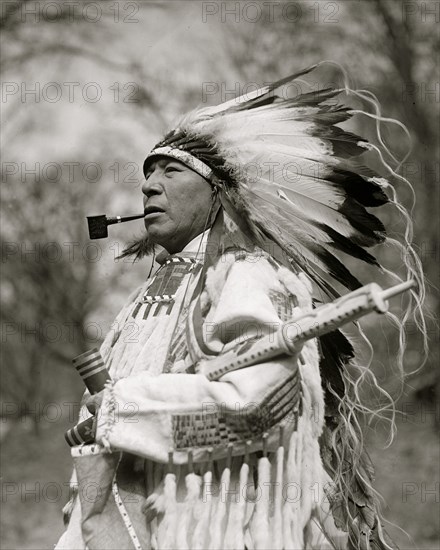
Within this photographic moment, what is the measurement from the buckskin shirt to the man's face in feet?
1.24

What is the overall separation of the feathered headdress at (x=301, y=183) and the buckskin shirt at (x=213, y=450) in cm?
30

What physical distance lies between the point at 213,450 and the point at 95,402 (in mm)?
378

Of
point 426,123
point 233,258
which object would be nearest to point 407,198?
point 426,123

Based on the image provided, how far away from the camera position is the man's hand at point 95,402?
2424 millimetres

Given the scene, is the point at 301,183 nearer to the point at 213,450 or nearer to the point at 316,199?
the point at 316,199

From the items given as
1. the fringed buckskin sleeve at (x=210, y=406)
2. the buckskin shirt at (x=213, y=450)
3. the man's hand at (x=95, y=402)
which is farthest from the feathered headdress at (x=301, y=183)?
the man's hand at (x=95, y=402)

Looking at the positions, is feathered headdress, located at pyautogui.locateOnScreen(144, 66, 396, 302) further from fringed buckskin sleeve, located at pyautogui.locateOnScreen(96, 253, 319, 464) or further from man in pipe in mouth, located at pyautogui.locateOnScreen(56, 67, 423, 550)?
fringed buckskin sleeve, located at pyautogui.locateOnScreen(96, 253, 319, 464)

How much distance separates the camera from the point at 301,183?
284cm

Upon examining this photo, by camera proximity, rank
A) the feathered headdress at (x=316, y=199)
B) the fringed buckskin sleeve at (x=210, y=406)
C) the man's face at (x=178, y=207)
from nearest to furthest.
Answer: the fringed buckskin sleeve at (x=210, y=406), the feathered headdress at (x=316, y=199), the man's face at (x=178, y=207)

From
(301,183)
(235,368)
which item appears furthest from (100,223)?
(235,368)

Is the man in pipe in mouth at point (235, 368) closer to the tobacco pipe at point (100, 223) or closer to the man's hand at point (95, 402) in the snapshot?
the man's hand at point (95, 402)

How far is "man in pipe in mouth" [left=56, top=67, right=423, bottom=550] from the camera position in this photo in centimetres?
234

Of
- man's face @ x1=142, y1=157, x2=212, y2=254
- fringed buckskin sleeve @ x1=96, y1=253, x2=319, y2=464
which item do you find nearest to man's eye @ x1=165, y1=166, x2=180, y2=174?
man's face @ x1=142, y1=157, x2=212, y2=254

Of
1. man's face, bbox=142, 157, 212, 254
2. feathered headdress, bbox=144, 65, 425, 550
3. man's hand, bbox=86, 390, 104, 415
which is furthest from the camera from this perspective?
man's face, bbox=142, 157, 212, 254
